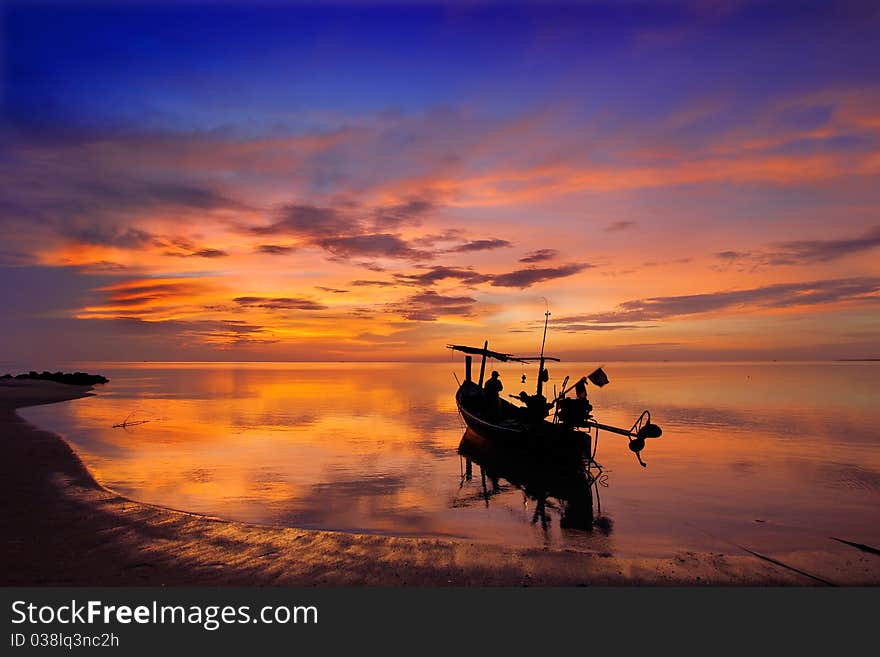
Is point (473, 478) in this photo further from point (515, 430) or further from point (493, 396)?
point (493, 396)

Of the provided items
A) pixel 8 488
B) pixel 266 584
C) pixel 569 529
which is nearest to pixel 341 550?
pixel 266 584

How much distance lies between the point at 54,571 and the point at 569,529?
12.9 meters

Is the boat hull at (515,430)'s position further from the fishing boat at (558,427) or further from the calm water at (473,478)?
the calm water at (473,478)

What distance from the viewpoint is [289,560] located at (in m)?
11.1

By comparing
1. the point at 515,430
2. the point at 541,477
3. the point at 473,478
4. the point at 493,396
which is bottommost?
the point at 473,478

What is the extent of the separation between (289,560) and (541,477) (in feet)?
48.3

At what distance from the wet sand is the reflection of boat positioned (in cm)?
487

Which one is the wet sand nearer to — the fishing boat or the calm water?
the calm water

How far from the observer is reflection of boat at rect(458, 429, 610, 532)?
1758cm

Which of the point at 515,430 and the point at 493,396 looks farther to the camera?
the point at 493,396

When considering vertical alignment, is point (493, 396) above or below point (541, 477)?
above

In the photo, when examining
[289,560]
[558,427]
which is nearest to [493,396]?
[558,427]

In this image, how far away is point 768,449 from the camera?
30547 mm

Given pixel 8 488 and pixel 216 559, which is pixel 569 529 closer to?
pixel 216 559
